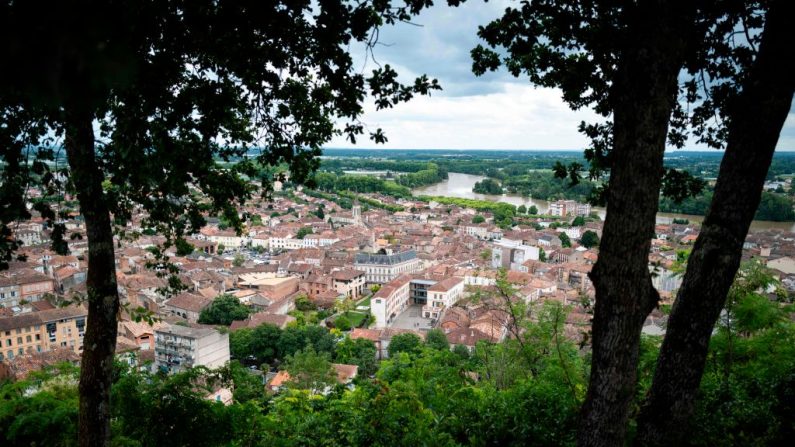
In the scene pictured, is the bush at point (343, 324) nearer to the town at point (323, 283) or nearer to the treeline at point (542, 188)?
the town at point (323, 283)

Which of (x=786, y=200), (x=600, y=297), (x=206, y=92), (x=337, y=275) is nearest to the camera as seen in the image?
(x=600, y=297)

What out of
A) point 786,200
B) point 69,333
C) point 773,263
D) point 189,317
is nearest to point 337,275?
point 189,317

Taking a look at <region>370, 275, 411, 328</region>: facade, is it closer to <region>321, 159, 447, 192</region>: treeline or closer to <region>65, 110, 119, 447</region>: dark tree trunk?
<region>65, 110, 119, 447</region>: dark tree trunk

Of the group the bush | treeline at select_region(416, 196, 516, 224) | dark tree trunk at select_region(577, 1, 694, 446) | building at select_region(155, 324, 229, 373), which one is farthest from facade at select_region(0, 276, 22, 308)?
treeline at select_region(416, 196, 516, 224)

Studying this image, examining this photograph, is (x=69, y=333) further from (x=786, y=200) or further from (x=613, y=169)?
(x=786, y=200)

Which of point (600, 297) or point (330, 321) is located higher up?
point (600, 297)
